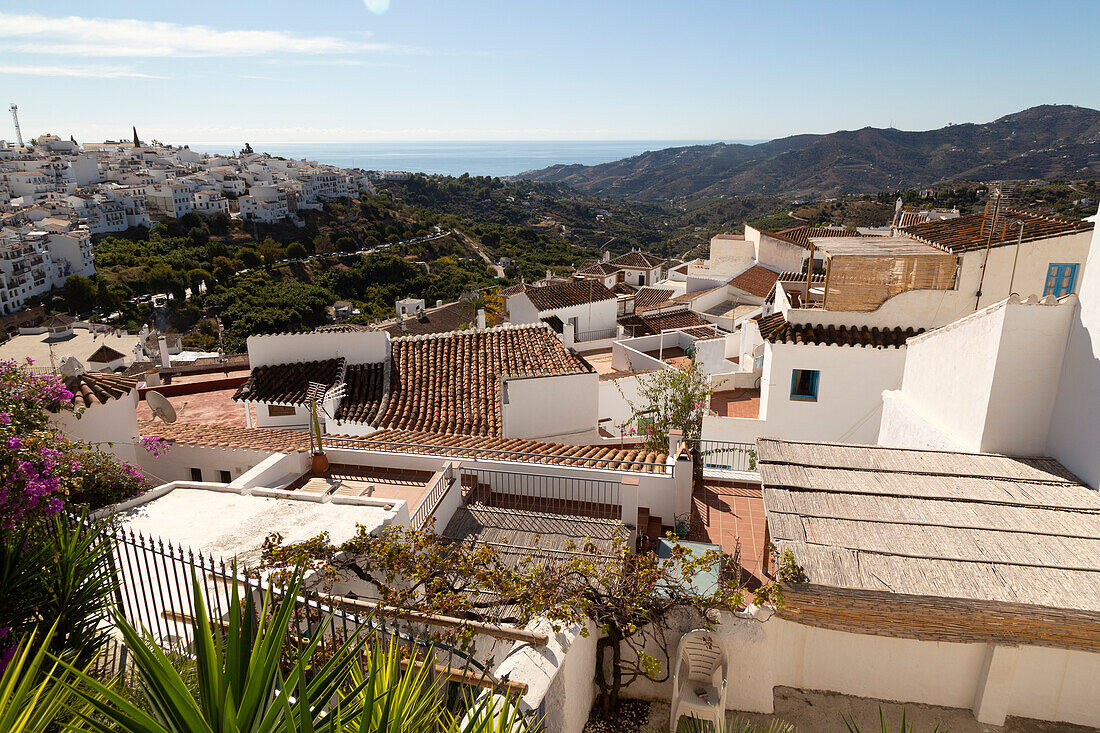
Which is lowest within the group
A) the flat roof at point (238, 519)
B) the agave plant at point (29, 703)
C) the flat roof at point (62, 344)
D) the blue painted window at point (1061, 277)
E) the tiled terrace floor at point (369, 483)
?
the flat roof at point (62, 344)

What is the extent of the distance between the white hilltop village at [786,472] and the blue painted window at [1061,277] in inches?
1.6

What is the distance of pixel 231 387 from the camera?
1830 centimetres

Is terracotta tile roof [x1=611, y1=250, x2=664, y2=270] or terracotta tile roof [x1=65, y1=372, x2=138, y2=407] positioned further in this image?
terracotta tile roof [x1=611, y1=250, x2=664, y2=270]

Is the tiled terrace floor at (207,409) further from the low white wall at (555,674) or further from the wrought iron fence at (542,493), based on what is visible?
the low white wall at (555,674)

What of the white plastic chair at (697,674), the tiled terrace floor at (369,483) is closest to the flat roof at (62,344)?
the tiled terrace floor at (369,483)

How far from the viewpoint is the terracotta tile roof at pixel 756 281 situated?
3675 centimetres

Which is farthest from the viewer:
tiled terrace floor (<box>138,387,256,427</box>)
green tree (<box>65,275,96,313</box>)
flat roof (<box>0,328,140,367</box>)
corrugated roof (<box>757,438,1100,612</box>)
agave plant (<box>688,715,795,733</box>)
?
green tree (<box>65,275,96,313</box>)

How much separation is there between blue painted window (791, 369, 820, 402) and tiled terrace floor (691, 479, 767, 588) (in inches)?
190

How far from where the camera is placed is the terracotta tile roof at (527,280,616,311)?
98.4ft

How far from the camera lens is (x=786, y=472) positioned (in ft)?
22.3

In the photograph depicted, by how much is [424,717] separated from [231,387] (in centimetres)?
1718

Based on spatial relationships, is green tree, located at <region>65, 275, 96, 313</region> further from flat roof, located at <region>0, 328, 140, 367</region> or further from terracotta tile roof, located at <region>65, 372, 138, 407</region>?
terracotta tile roof, located at <region>65, 372, 138, 407</region>

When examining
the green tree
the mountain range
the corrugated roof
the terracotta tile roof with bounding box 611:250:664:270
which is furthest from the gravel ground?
the mountain range

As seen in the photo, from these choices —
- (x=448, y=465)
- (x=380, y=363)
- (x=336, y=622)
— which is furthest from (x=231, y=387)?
(x=336, y=622)
